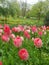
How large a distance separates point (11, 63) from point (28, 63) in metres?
0.19

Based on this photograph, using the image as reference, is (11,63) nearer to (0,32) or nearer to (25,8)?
(0,32)

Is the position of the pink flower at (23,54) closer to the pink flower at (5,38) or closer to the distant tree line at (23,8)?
the pink flower at (5,38)

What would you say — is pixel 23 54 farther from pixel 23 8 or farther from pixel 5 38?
pixel 23 8

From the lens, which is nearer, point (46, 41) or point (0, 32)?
point (0, 32)

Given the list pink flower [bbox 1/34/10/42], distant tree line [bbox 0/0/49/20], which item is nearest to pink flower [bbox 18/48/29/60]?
pink flower [bbox 1/34/10/42]

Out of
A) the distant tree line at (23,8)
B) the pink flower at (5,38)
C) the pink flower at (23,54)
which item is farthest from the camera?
the distant tree line at (23,8)

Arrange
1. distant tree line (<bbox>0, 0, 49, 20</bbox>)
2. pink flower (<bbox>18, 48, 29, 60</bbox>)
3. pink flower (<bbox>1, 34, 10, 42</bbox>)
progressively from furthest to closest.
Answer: distant tree line (<bbox>0, 0, 49, 20</bbox>), pink flower (<bbox>1, 34, 10, 42</bbox>), pink flower (<bbox>18, 48, 29, 60</bbox>)

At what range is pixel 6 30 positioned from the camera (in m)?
3.29

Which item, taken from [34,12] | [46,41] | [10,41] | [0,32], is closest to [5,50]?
[10,41]

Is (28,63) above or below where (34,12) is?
above

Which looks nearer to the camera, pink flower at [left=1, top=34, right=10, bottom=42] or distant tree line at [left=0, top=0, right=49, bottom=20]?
pink flower at [left=1, top=34, right=10, bottom=42]

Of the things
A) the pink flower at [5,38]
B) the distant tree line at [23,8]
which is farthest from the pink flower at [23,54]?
the distant tree line at [23,8]

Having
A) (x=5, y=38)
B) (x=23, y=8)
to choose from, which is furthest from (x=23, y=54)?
(x=23, y=8)

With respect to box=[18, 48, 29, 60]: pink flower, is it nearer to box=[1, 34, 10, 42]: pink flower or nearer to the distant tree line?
box=[1, 34, 10, 42]: pink flower
